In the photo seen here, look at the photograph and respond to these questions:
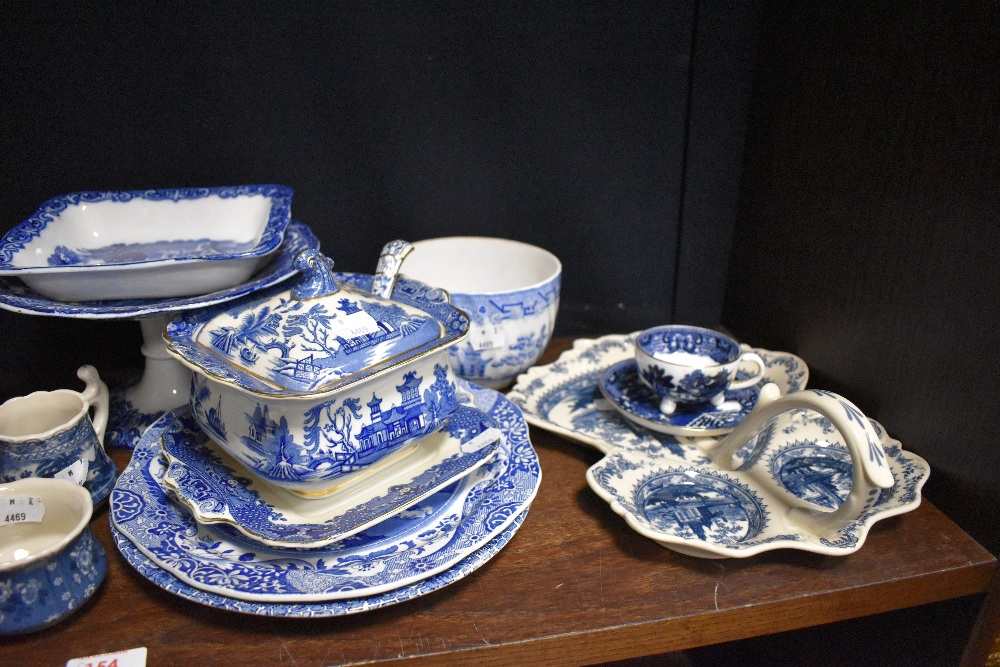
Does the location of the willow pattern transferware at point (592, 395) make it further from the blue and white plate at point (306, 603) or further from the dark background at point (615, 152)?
the blue and white plate at point (306, 603)

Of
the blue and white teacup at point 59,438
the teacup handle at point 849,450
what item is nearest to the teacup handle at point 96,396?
the blue and white teacup at point 59,438

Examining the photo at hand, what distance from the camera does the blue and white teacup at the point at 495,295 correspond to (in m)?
0.73

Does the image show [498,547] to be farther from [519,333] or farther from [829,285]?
[829,285]

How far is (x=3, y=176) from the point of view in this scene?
76cm

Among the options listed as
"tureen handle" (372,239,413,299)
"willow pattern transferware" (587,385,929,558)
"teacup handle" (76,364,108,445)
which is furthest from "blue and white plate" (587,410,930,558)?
"teacup handle" (76,364,108,445)

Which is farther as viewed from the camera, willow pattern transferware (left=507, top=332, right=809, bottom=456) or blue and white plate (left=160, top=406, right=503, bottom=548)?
willow pattern transferware (left=507, top=332, right=809, bottom=456)

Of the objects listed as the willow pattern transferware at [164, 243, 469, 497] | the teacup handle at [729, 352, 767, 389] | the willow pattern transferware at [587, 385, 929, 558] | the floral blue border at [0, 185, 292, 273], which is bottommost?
the willow pattern transferware at [587, 385, 929, 558]

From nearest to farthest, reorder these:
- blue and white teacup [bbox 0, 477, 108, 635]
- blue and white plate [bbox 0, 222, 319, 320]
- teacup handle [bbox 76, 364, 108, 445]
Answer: blue and white teacup [bbox 0, 477, 108, 635]
blue and white plate [bbox 0, 222, 319, 320]
teacup handle [bbox 76, 364, 108, 445]

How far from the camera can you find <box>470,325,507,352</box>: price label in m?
0.73

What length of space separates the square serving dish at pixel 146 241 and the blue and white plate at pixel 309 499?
140mm

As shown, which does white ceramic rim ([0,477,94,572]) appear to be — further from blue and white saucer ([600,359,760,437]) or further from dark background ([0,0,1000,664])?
blue and white saucer ([600,359,760,437])

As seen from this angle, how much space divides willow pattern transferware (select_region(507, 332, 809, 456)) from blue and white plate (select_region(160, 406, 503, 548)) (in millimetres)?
119

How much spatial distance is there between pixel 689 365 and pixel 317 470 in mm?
377

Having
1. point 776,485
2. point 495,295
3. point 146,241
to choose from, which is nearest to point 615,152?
point 495,295
